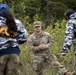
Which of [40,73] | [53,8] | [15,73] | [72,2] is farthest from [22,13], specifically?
[15,73]

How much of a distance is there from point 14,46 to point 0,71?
526mm

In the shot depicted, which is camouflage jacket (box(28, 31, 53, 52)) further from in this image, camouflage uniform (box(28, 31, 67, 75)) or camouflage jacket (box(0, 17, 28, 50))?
camouflage jacket (box(0, 17, 28, 50))

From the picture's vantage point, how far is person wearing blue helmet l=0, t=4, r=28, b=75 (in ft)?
23.2

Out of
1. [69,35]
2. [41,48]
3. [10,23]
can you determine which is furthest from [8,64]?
[41,48]

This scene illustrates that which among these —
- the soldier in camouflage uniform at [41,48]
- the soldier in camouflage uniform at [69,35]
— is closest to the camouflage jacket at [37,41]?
the soldier in camouflage uniform at [41,48]

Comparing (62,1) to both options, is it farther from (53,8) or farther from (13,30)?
(13,30)

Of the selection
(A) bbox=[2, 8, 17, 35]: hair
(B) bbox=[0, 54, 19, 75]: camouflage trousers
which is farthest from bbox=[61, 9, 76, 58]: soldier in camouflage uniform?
(A) bbox=[2, 8, 17, 35]: hair

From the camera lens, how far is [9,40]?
709 centimetres

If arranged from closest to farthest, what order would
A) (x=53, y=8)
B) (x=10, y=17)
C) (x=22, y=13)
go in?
(x=10, y=17) < (x=22, y=13) < (x=53, y=8)

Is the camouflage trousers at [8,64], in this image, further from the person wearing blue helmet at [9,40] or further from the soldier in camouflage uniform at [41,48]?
the soldier in camouflage uniform at [41,48]

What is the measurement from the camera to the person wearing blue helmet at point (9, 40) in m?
7.08

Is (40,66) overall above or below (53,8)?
above

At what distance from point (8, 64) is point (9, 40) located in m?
0.47

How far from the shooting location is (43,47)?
384 inches
